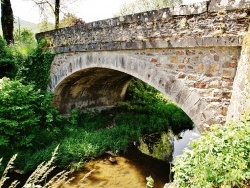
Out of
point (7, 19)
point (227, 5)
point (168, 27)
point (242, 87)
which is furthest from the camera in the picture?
point (7, 19)

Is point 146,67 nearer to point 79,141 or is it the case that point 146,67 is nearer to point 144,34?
point 144,34

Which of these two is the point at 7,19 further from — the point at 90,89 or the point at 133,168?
the point at 133,168

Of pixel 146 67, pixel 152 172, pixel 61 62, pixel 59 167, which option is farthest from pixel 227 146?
pixel 61 62

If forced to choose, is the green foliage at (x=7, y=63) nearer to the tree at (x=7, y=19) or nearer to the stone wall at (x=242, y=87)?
the tree at (x=7, y=19)

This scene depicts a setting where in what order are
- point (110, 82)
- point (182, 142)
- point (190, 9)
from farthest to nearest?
point (110, 82)
point (182, 142)
point (190, 9)

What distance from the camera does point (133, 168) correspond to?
7.06 m

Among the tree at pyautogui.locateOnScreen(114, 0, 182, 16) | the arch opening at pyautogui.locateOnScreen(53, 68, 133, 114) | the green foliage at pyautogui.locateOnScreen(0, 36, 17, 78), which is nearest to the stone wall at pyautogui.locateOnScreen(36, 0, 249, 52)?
the arch opening at pyautogui.locateOnScreen(53, 68, 133, 114)

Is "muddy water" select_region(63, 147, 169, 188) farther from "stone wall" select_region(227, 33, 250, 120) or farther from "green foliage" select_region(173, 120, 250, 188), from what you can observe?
"green foliage" select_region(173, 120, 250, 188)

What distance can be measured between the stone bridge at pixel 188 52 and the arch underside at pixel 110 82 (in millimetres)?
18

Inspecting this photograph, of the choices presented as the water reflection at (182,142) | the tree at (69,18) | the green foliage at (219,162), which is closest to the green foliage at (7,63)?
the tree at (69,18)

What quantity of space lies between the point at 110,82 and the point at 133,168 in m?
4.62

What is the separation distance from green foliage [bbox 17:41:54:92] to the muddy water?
386cm

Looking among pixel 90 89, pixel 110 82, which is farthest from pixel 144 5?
pixel 90 89

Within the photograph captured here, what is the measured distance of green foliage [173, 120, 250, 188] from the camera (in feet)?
7.01
